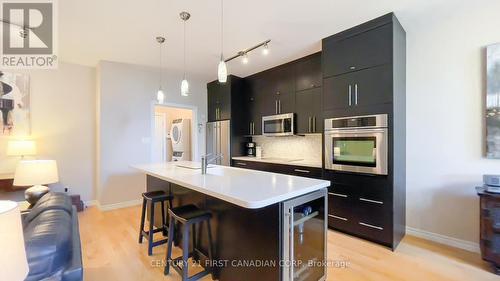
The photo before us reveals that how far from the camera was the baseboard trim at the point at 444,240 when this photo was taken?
94.8 inches

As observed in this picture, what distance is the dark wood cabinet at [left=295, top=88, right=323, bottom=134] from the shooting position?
3559mm

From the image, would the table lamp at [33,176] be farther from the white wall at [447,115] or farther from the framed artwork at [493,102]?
the framed artwork at [493,102]

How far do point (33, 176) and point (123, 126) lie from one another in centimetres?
214

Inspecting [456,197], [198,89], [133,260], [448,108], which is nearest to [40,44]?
[198,89]

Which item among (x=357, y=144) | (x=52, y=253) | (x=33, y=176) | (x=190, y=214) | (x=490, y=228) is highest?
(x=357, y=144)

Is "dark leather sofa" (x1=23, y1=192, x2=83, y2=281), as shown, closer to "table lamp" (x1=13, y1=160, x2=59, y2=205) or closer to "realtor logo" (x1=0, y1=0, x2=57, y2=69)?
"table lamp" (x1=13, y1=160, x2=59, y2=205)

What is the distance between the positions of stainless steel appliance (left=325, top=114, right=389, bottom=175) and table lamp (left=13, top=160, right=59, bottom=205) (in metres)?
3.08

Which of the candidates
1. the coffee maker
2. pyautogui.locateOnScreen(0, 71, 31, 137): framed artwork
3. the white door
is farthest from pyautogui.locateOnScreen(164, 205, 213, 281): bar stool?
the white door

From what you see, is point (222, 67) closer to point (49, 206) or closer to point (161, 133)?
point (49, 206)

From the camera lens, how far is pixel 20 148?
10.8 feet

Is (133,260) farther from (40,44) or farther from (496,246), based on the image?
(496,246)

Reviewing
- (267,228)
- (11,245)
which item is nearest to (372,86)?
(267,228)

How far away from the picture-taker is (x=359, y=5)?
90.4 inches

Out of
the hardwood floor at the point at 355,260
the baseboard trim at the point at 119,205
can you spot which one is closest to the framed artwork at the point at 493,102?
the hardwood floor at the point at 355,260
